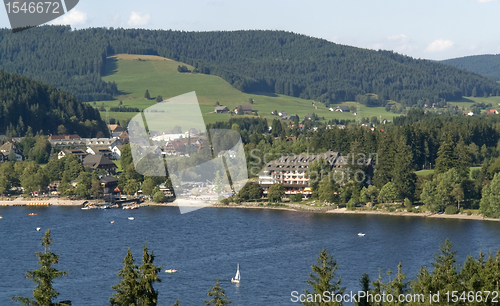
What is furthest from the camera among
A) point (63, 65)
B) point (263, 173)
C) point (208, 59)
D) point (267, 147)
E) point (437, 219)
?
point (208, 59)

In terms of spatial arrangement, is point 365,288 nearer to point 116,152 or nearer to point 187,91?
point 116,152

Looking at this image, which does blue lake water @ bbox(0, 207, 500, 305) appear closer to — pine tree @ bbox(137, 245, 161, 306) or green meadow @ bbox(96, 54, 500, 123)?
pine tree @ bbox(137, 245, 161, 306)

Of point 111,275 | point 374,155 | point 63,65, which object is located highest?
point 63,65

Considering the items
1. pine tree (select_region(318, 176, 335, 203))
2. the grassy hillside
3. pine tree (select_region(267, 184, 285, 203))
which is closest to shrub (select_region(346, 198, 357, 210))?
pine tree (select_region(318, 176, 335, 203))

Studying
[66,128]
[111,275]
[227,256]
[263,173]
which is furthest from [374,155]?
[66,128]

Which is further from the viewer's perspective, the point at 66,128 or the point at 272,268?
the point at 66,128

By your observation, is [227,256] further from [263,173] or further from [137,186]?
[137,186]
